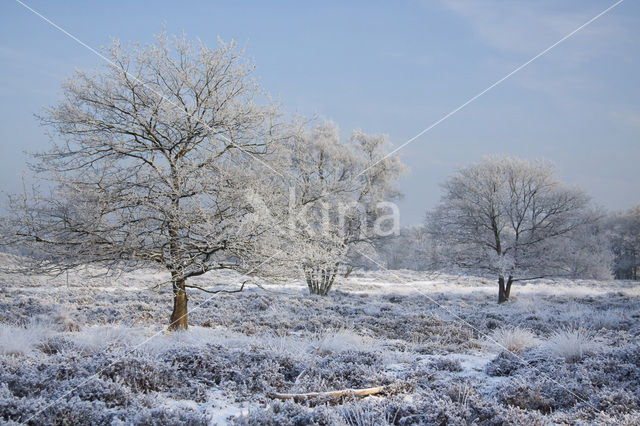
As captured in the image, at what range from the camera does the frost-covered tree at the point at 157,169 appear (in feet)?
28.0

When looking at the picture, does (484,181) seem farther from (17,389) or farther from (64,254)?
(17,389)

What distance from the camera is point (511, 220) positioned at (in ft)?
69.8

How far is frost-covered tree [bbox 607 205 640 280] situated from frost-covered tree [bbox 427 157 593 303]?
95.7 feet

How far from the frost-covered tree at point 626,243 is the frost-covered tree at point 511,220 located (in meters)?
29.2

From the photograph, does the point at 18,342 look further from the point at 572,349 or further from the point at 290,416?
the point at 572,349

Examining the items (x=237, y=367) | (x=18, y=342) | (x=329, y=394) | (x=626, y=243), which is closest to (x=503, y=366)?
(x=329, y=394)

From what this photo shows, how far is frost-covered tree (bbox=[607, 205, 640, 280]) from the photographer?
43859 mm

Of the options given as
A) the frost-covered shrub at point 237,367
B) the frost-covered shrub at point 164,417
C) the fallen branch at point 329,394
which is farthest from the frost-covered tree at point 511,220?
the frost-covered shrub at point 164,417

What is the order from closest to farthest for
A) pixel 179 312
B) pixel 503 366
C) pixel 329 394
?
1. pixel 329 394
2. pixel 503 366
3. pixel 179 312

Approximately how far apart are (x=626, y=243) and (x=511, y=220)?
3302cm

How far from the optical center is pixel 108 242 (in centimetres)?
859

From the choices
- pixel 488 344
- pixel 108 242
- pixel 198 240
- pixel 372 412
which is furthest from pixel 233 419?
pixel 488 344

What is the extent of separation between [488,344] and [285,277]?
4842mm

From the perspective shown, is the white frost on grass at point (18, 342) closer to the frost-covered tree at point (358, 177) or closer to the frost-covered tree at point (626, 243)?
the frost-covered tree at point (358, 177)
